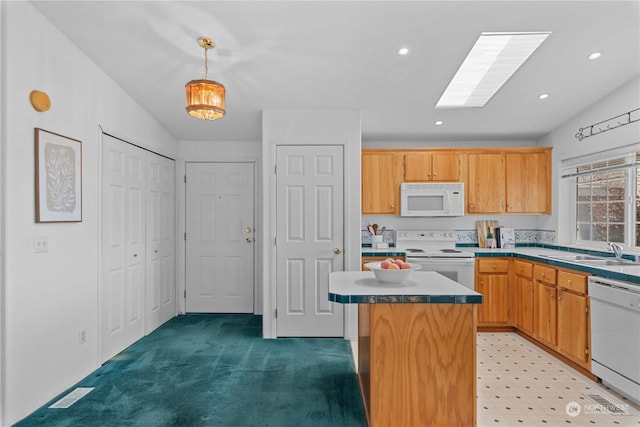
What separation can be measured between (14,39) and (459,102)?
363 centimetres

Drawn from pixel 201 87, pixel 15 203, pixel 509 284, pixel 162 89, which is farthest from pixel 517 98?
pixel 15 203

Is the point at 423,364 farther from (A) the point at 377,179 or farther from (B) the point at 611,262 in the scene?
(A) the point at 377,179

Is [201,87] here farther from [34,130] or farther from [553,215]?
[553,215]

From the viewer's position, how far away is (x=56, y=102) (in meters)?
2.41

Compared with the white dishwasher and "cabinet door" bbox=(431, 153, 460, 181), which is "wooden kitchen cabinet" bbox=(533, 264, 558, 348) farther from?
"cabinet door" bbox=(431, 153, 460, 181)

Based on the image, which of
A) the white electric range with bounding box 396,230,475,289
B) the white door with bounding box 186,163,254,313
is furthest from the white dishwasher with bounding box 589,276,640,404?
the white door with bounding box 186,163,254,313

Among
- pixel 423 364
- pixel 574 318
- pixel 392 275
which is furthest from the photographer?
pixel 574 318

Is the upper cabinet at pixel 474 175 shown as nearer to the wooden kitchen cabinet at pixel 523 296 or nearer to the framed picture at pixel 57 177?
the wooden kitchen cabinet at pixel 523 296

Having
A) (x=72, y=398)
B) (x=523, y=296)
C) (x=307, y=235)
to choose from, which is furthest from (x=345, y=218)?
(x=72, y=398)

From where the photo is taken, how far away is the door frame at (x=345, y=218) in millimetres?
3580

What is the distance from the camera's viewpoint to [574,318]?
9.39ft

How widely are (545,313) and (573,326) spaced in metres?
0.37

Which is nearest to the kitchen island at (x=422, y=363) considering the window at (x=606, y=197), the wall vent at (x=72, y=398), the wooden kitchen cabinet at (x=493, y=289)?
the wall vent at (x=72, y=398)

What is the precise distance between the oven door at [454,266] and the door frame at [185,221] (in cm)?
194
